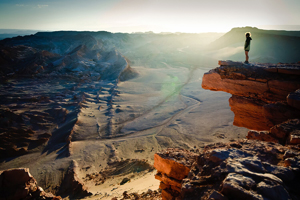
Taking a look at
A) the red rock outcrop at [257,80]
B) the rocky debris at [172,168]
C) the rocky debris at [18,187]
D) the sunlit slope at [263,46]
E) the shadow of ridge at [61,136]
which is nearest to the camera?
the rocky debris at [18,187]

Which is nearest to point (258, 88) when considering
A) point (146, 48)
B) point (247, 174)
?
point (247, 174)

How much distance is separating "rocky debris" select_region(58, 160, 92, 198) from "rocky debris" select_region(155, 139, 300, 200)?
7364 mm

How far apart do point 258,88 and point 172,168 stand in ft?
15.6

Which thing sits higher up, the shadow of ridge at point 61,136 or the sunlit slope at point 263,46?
the sunlit slope at point 263,46

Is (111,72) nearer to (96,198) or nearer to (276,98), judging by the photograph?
(96,198)

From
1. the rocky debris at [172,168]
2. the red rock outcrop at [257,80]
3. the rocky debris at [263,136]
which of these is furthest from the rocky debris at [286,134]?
the red rock outcrop at [257,80]

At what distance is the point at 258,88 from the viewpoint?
6.51 m

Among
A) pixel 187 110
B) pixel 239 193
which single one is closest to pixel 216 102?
pixel 187 110

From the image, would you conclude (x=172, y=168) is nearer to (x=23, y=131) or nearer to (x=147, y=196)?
(x=147, y=196)

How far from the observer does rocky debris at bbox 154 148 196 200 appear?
4375 mm

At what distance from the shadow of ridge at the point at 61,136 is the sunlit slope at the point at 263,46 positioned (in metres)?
35.3

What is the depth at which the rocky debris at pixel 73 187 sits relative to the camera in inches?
334

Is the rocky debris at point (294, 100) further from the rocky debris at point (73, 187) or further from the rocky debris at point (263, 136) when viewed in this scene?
the rocky debris at point (73, 187)

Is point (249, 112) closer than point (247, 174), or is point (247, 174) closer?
point (247, 174)
